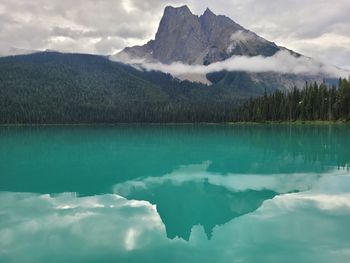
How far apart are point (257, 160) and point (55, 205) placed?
93.3ft

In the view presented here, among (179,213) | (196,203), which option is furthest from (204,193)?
(179,213)

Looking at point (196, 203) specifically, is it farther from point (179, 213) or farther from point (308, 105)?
point (308, 105)

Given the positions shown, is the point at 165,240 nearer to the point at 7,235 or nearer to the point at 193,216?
the point at 193,216

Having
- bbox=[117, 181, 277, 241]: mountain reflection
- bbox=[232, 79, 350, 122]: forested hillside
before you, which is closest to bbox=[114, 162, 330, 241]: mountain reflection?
bbox=[117, 181, 277, 241]: mountain reflection

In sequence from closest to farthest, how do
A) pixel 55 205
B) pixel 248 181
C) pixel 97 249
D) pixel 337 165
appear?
pixel 97 249 < pixel 55 205 < pixel 248 181 < pixel 337 165

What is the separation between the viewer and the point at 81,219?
72.0 ft

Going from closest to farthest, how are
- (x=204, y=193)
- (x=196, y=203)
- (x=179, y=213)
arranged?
(x=179, y=213) < (x=196, y=203) < (x=204, y=193)

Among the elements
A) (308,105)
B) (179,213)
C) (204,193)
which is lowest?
(204,193)

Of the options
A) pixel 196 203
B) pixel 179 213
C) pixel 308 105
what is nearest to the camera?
pixel 179 213

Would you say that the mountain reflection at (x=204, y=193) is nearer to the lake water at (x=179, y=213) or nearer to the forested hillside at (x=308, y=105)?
the lake water at (x=179, y=213)

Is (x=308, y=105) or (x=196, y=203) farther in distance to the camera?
(x=308, y=105)

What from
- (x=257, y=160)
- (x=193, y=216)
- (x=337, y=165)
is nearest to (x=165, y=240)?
(x=193, y=216)

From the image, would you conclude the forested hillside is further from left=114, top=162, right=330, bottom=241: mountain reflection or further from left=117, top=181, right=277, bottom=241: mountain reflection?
left=117, top=181, right=277, bottom=241: mountain reflection

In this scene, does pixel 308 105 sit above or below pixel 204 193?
above
